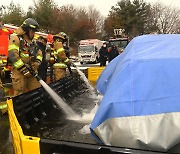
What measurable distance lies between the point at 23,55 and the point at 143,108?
12.0 feet

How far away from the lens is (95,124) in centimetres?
215

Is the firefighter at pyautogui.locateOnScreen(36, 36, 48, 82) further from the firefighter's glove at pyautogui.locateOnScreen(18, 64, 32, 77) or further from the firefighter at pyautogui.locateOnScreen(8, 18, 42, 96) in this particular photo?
the firefighter's glove at pyautogui.locateOnScreen(18, 64, 32, 77)

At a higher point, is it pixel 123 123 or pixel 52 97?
pixel 123 123

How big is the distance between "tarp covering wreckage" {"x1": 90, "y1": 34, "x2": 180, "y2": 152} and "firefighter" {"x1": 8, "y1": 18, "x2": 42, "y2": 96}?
298cm

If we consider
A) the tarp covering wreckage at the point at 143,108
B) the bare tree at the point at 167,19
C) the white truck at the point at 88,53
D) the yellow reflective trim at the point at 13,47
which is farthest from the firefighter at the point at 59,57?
the bare tree at the point at 167,19

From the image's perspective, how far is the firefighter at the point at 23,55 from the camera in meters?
4.91

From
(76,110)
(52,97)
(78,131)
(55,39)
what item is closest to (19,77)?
(52,97)

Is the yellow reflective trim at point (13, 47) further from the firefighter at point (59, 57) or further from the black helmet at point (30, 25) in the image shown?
the firefighter at point (59, 57)

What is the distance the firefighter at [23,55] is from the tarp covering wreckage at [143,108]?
298 cm

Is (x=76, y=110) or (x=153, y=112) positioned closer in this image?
(x=153, y=112)

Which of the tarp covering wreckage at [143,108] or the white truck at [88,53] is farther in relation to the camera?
the white truck at [88,53]

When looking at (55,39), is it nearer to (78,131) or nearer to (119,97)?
(78,131)

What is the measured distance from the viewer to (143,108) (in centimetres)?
203

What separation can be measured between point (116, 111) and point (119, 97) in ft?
0.39
